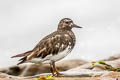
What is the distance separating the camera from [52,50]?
12945 millimetres

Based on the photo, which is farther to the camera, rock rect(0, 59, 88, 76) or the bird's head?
rock rect(0, 59, 88, 76)

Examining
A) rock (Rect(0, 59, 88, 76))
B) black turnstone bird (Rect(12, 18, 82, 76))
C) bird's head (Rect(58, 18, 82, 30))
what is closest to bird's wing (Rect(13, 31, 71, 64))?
black turnstone bird (Rect(12, 18, 82, 76))

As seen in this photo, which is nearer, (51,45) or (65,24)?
(51,45)

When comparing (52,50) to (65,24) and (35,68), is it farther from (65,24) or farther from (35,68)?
(35,68)

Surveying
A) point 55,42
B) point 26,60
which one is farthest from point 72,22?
point 26,60

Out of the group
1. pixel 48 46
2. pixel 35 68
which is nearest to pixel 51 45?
pixel 48 46

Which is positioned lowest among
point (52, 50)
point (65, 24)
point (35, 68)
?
point (52, 50)

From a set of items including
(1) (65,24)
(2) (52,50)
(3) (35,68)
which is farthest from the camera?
(3) (35,68)

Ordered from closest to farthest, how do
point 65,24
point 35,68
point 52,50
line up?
point 52,50 < point 65,24 < point 35,68

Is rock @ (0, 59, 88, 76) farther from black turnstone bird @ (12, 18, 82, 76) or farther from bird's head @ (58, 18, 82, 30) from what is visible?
black turnstone bird @ (12, 18, 82, 76)

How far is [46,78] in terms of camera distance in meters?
11.6

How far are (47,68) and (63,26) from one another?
5584 mm

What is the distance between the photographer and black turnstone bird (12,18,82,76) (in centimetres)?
1288

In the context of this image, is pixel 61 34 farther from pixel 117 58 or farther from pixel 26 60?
pixel 117 58
